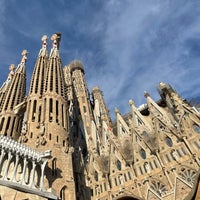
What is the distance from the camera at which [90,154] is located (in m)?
23.2

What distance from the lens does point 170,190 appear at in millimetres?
16094

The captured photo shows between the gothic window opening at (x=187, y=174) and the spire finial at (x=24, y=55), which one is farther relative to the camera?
the spire finial at (x=24, y=55)

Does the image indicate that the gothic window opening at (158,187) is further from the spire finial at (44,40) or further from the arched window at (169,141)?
the spire finial at (44,40)

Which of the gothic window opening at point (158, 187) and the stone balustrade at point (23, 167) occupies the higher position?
the stone balustrade at point (23, 167)

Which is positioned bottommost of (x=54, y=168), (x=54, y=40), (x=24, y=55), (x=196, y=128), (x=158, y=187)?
(x=158, y=187)

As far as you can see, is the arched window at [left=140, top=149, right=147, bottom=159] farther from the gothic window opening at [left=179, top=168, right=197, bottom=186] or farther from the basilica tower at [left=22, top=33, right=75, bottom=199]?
the basilica tower at [left=22, top=33, right=75, bottom=199]

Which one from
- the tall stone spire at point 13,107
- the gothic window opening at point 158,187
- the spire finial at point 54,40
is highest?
the spire finial at point 54,40

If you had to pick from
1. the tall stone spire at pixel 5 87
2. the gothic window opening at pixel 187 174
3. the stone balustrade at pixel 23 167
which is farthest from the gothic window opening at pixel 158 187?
the tall stone spire at pixel 5 87

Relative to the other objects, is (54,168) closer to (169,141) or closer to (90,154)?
(90,154)

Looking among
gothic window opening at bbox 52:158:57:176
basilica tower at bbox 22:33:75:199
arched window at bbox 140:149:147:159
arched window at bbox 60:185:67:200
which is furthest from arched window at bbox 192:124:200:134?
gothic window opening at bbox 52:158:57:176

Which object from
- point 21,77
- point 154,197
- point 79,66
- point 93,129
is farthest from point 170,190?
point 79,66

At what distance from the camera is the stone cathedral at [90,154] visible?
46.0 ft

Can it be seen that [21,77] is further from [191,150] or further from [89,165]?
[191,150]

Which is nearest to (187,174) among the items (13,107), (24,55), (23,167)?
(23,167)
